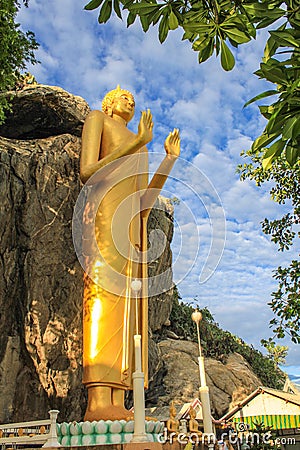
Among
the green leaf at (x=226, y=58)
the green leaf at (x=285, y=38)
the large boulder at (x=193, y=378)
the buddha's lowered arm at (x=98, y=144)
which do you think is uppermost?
the buddha's lowered arm at (x=98, y=144)

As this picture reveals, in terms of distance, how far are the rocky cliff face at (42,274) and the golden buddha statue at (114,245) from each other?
3443 millimetres

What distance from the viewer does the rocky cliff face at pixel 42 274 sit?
8086mm

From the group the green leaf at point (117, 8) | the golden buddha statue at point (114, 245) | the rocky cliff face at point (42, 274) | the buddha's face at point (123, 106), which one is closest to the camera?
the green leaf at point (117, 8)

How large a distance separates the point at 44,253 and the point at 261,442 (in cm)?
482

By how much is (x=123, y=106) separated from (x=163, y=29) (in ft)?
14.7

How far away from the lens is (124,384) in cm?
472

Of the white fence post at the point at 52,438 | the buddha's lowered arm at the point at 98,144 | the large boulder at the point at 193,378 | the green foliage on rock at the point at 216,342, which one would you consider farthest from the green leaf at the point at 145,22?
the green foliage on rock at the point at 216,342

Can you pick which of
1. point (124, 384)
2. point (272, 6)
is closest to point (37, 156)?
point (124, 384)

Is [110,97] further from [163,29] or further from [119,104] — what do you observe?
[163,29]

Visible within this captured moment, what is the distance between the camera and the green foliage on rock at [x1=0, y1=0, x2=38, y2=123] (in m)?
6.39

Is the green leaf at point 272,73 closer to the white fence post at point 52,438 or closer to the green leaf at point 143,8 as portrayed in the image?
the green leaf at point 143,8

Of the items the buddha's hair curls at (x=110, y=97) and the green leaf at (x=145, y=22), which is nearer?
the green leaf at (x=145, y=22)

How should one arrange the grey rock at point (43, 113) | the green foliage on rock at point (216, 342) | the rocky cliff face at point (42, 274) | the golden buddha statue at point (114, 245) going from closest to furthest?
the golden buddha statue at point (114, 245), the rocky cliff face at point (42, 274), the grey rock at point (43, 113), the green foliage on rock at point (216, 342)

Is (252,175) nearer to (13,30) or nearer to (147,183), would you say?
(147,183)
